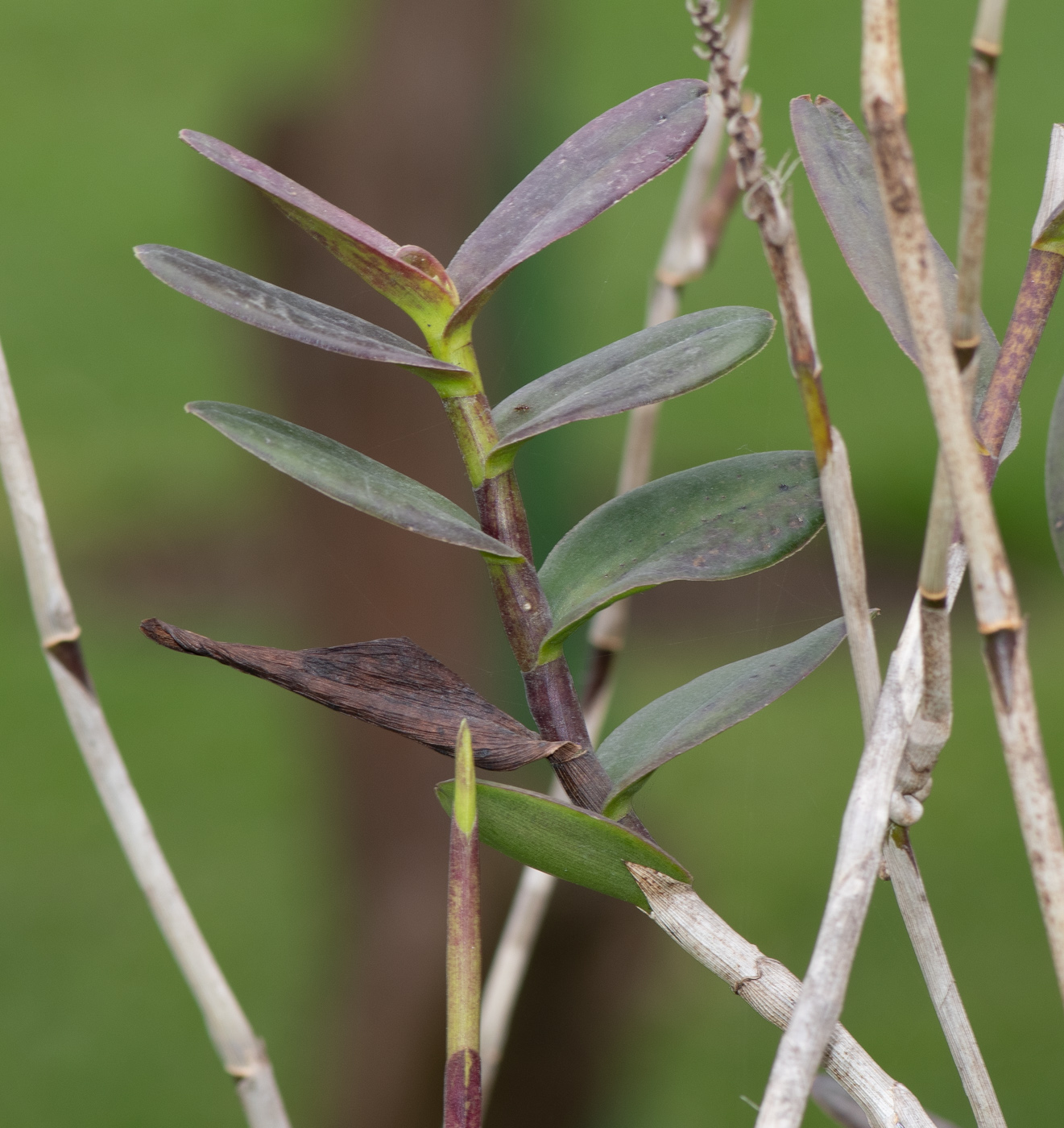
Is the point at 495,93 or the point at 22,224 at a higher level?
the point at 495,93

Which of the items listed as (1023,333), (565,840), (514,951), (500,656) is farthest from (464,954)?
(500,656)

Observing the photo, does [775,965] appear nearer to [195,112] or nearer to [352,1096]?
[352,1096]

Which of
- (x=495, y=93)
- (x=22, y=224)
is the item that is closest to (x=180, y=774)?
(x=495, y=93)

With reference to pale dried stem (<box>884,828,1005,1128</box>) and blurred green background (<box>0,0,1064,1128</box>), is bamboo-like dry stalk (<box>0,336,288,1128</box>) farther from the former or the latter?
blurred green background (<box>0,0,1064,1128</box>)

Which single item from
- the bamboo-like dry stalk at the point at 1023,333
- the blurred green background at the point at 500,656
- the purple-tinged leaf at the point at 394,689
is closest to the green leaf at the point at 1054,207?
the bamboo-like dry stalk at the point at 1023,333

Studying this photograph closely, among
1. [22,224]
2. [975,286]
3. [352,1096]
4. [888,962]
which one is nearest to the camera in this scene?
[975,286]

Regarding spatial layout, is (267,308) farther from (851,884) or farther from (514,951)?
(514,951)

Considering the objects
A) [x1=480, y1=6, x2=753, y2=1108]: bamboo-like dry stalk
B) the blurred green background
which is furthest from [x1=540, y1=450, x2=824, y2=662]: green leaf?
the blurred green background
